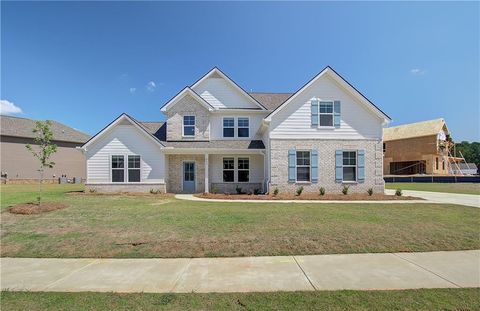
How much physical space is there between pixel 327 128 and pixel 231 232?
11.5 metres

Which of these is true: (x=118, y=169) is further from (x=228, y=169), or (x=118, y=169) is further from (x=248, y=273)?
(x=248, y=273)

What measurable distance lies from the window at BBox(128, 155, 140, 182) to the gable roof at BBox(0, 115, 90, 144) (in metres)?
20.5

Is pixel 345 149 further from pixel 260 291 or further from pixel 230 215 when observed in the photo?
pixel 260 291

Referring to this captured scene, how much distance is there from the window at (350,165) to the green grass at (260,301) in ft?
41.8

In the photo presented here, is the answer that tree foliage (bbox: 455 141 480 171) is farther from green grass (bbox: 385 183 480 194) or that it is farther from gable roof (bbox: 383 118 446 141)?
green grass (bbox: 385 183 480 194)

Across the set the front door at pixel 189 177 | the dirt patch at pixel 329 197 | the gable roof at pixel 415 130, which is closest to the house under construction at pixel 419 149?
the gable roof at pixel 415 130

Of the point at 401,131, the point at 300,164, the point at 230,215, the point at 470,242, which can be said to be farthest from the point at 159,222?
the point at 401,131

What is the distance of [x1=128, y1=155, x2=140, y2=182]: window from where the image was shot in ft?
57.9

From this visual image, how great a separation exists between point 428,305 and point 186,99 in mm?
17958

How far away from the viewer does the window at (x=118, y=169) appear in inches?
695

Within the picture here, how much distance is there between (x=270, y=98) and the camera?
21.9m

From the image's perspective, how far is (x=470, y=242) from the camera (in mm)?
6496

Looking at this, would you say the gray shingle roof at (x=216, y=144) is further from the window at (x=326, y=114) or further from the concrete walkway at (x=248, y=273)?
the concrete walkway at (x=248, y=273)

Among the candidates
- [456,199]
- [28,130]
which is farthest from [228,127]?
[28,130]
